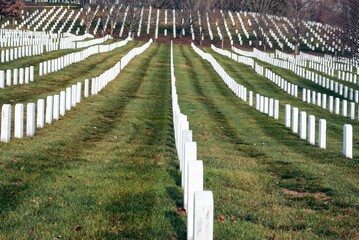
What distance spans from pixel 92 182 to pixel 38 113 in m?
8.83

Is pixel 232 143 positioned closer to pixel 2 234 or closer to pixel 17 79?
pixel 2 234

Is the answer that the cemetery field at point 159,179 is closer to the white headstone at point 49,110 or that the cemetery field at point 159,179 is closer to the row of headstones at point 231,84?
the white headstone at point 49,110

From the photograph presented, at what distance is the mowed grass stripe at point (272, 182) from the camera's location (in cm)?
982

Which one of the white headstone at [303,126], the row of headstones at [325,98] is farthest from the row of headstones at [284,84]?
the white headstone at [303,126]

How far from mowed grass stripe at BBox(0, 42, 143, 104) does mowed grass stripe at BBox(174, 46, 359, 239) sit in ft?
24.9

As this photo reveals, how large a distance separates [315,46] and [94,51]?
4947cm

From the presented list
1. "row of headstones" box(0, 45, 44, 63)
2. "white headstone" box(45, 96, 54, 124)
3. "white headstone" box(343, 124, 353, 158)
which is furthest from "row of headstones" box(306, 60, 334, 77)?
"white headstone" box(343, 124, 353, 158)

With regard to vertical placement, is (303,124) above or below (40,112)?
below

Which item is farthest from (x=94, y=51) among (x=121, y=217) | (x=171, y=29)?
(x=121, y=217)

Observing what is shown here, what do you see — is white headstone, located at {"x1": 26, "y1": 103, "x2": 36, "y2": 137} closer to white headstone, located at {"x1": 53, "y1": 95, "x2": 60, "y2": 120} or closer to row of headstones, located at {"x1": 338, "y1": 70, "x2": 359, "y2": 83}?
white headstone, located at {"x1": 53, "y1": 95, "x2": 60, "y2": 120}

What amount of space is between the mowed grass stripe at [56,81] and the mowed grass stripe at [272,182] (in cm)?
759

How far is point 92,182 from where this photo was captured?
489 inches

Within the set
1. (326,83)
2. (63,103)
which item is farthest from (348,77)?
(63,103)

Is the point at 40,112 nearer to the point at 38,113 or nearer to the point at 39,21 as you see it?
the point at 38,113
